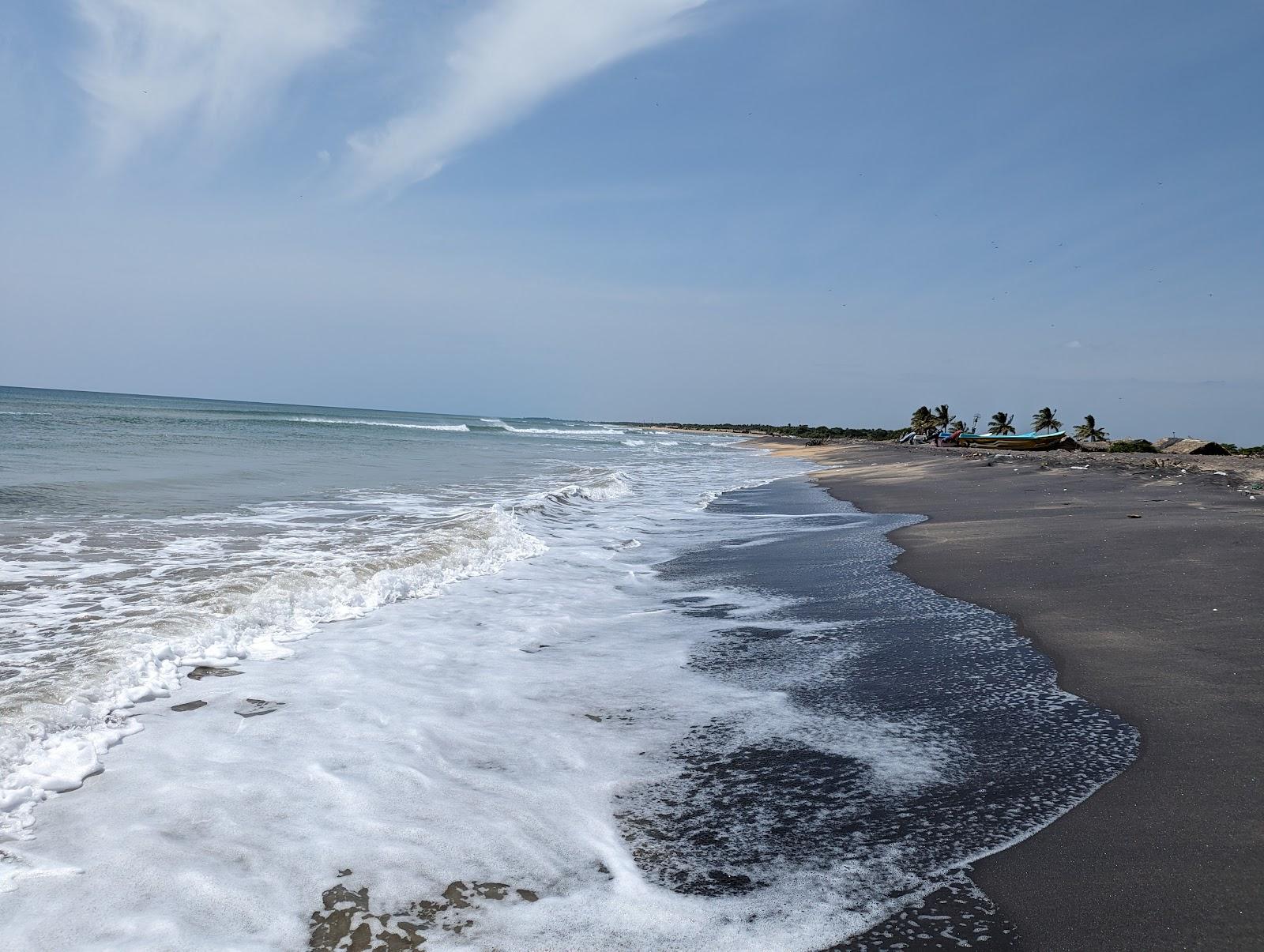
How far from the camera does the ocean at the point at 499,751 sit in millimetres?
2439

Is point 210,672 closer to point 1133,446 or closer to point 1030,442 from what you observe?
point 1133,446

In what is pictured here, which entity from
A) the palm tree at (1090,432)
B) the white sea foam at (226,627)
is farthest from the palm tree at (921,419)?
the white sea foam at (226,627)

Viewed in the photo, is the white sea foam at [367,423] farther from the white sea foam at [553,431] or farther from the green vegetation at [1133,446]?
the green vegetation at [1133,446]

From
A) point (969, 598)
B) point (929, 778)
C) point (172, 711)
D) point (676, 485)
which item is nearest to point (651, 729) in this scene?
point (929, 778)

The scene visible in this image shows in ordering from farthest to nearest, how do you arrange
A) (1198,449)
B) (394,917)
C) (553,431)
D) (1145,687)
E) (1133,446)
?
(553,431), (1133,446), (1198,449), (1145,687), (394,917)

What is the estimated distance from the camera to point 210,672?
4.75 metres

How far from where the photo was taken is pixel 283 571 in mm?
7051

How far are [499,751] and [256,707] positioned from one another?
60.4 inches

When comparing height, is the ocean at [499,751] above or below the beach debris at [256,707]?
above

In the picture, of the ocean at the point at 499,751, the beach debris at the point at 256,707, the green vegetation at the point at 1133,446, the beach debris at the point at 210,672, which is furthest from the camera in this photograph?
the green vegetation at the point at 1133,446

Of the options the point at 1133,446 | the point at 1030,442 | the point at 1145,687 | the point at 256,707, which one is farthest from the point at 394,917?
the point at 1030,442

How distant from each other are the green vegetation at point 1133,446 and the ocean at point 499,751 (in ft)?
98.0

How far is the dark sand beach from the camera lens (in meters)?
2.33

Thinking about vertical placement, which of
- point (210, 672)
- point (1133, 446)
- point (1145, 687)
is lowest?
point (210, 672)
